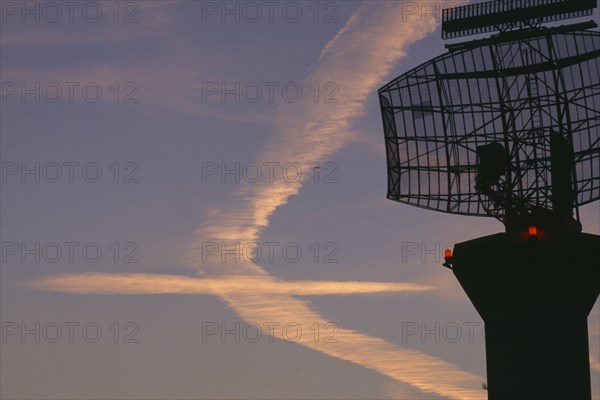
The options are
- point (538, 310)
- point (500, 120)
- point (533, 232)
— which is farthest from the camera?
point (500, 120)

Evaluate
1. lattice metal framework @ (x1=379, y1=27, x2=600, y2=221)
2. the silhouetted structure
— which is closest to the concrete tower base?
the silhouetted structure

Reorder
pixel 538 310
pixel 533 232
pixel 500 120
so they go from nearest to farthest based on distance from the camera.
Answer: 1. pixel 533 232
2. pixel 538 310
3. pixel 500 120

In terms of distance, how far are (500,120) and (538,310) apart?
11822 millimetres

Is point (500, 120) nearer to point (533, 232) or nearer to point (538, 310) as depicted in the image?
point (533, 232)

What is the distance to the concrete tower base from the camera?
93.6m

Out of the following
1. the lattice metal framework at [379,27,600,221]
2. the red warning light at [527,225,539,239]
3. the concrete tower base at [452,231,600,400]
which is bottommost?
the concrete tower base at [452,231,600,400]

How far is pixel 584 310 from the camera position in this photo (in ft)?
314

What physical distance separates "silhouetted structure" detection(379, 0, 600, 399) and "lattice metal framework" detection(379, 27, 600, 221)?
62 millimetres

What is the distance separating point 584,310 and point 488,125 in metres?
12.6

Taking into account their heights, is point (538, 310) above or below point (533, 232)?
below

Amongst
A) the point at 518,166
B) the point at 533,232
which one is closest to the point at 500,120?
the point at 518,166

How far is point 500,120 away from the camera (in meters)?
97.9

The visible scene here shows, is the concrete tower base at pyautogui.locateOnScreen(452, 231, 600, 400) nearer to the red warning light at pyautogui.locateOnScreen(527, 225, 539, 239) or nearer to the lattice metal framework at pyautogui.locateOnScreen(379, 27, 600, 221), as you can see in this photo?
the red warning light at pyautogui.locateOnScreen(527, 225, 539, 239)

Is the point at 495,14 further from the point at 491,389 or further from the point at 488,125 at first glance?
the point at 491,389
